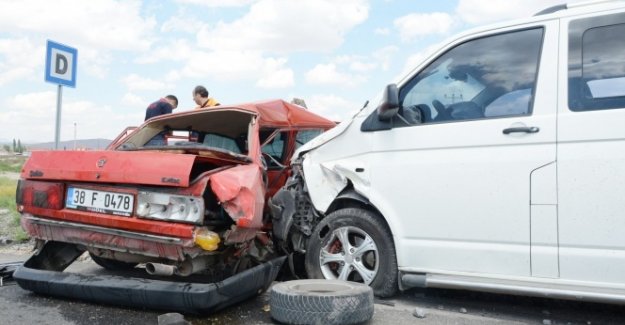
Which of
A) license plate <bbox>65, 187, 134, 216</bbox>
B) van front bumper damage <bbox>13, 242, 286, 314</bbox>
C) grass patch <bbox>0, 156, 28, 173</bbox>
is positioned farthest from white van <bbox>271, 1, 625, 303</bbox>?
grass patch <bbox>0, 156, 28, 173</bbox>

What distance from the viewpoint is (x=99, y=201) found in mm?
3658

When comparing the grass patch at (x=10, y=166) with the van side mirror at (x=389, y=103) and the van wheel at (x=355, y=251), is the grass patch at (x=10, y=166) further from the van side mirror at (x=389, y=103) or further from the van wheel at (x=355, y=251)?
the van side mirror at (x=389, y=103)

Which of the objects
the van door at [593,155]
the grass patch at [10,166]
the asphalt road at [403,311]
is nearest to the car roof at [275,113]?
the asphalt road at [403,311]

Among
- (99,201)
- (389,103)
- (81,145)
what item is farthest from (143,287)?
(81,145)

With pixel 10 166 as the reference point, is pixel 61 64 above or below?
above

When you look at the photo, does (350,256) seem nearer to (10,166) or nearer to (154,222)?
(154,222)

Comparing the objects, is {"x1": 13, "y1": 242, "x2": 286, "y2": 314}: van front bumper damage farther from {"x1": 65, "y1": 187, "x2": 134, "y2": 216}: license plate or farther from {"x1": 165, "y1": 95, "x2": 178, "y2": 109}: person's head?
{"x1": 165, "y1": 95, "x2": 178, "y2": 109}: person's head

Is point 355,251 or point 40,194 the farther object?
point 355,251

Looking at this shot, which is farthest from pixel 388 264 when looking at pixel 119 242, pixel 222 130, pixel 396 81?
pixel 222 130

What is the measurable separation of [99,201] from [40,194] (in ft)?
1.83

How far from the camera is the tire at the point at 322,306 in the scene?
11.0 ft

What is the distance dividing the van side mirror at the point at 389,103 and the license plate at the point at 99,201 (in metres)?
1.91

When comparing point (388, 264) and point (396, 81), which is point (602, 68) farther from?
point (388, 264)

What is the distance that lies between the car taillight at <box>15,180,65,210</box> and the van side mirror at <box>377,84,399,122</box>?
240 centimetres
